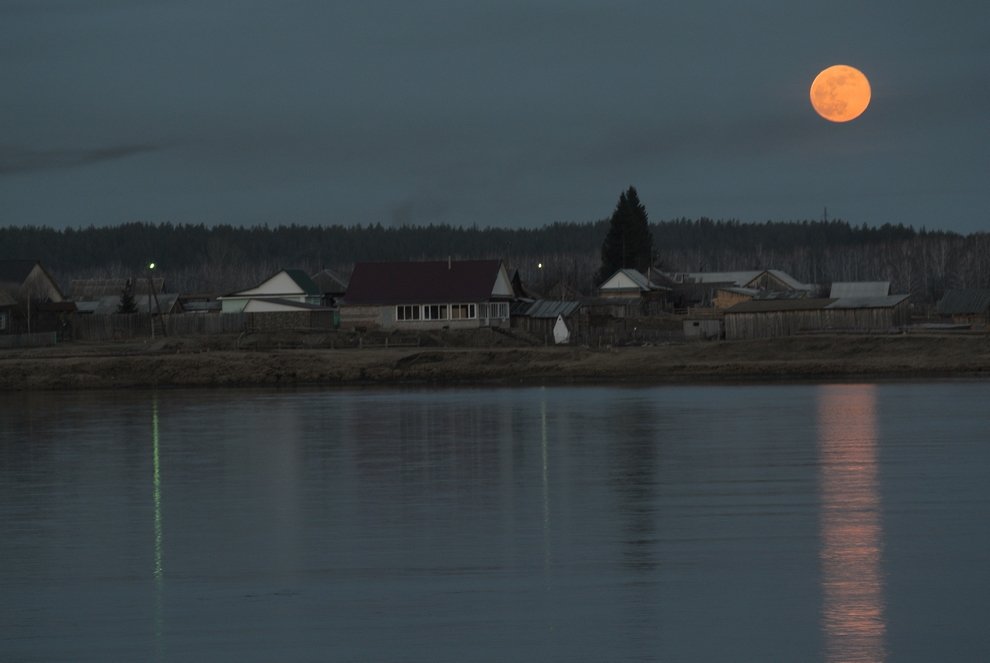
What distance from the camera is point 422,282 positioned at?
279ft

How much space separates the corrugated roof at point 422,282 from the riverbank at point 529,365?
1861 centimetres

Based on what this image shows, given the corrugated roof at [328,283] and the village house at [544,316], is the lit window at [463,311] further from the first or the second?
the corrugated roof at [328,283]

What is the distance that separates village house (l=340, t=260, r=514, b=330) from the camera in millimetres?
82000

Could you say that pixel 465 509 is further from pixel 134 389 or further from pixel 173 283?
pixel 173 283

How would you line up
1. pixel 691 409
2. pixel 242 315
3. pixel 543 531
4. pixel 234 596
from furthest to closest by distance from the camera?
pixel 242 315 → pixel 691 409 → pixel 543 531 → pixel 234 596

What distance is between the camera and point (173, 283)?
191 meters

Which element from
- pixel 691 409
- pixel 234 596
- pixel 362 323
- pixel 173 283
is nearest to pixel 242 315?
pixel 362 323

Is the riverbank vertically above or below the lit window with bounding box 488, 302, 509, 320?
→ below

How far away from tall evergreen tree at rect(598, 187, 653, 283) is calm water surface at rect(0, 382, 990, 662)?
3514 inches

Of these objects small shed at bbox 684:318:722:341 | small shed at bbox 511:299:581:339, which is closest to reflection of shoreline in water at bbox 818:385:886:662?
small shed at bbox 684:318:722:341

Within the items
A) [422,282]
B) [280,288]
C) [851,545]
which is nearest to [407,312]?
[422,282]

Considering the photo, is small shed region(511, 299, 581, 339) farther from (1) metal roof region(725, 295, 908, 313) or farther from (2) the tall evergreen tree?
(2) the tall evergreen tree

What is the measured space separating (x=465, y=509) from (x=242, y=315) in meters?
62.1

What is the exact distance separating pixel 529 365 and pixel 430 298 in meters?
23.6
